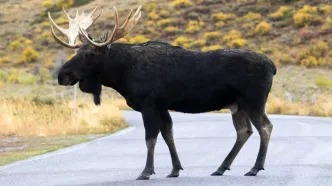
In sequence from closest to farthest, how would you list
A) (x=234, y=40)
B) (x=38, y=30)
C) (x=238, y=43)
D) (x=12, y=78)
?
(x=12, y=78)
(x=238, y=43)
(x=234, y=40)
(x=38, y=30)

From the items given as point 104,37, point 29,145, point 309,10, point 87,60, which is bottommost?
point 309,10

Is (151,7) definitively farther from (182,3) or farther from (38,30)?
(38,30)

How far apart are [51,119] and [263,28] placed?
45.3 meters

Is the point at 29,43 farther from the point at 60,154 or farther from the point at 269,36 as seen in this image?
the point at 60,154

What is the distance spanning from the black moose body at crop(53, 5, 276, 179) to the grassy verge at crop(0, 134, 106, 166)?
4.30 m

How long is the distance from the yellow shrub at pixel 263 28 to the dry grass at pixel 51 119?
41422 millimetres

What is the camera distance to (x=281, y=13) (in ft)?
236

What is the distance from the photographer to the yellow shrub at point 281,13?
71.7m

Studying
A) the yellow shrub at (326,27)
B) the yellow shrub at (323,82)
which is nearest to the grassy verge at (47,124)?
the yellow shrub at (323,82)

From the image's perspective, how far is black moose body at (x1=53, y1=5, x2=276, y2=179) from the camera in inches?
458

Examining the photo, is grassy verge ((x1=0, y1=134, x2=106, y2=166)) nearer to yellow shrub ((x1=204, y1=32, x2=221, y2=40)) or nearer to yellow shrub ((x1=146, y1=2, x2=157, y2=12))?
yellow shrub ((x1=204, y1=32, x2=221, y2=40))

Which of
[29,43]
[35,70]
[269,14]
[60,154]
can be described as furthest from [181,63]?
[29,43]

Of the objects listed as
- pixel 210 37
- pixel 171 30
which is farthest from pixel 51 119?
pixel 171 30

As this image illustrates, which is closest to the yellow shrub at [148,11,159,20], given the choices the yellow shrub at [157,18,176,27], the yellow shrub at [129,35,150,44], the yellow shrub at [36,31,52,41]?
the yellow shrub at [157,18,176,27]
